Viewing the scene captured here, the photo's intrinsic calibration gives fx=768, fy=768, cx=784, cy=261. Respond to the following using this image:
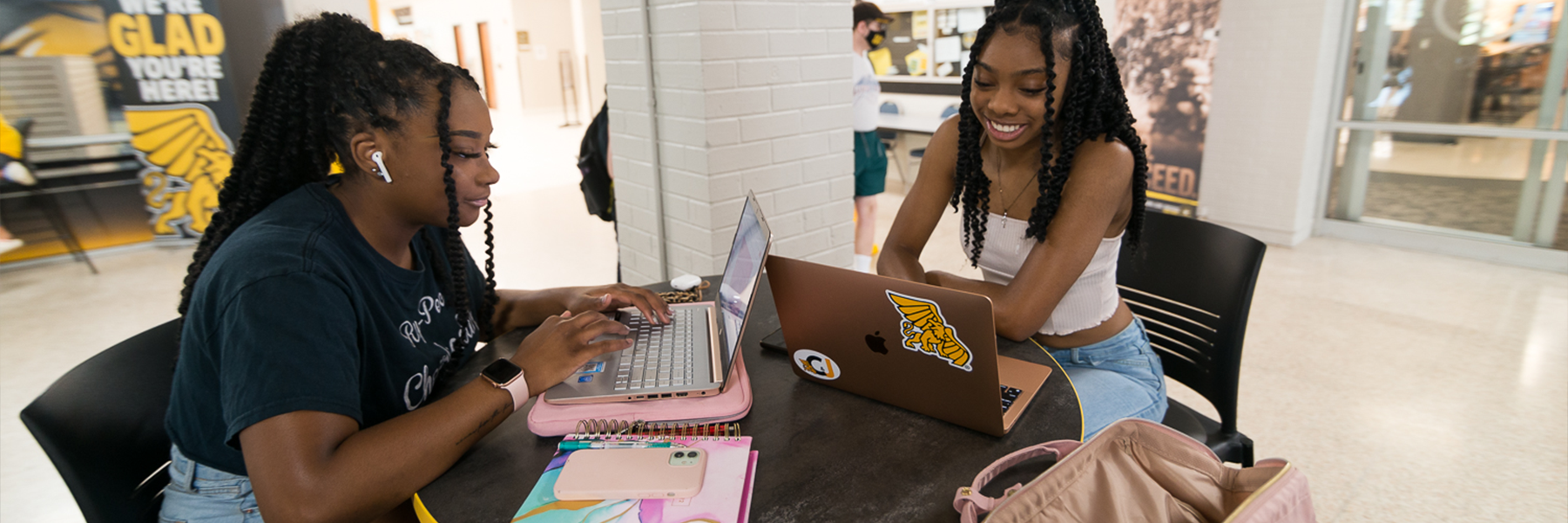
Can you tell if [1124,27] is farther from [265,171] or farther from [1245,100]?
[265,171]

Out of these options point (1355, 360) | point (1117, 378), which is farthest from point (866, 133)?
point (1117, 378)

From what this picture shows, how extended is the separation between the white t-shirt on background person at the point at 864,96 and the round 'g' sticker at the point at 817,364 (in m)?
3.04

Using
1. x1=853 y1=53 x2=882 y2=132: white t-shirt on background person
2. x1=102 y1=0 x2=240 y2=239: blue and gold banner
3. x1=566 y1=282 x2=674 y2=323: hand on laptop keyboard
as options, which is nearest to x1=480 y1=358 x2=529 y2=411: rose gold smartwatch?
x1=566 y1=282 x2=674 y2=323: hand on laptop keyboard

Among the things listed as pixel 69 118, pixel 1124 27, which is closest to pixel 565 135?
pixel 69 118

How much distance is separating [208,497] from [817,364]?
0.91 metres

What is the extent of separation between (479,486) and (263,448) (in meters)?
0.24

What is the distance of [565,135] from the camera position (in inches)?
424

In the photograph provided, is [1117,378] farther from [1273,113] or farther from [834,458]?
[1273,113]

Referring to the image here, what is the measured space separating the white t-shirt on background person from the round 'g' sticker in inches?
120

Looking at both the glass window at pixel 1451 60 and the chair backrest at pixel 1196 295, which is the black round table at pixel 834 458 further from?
the glass window at pixel 1451 60

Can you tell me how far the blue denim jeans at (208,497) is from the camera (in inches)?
43.7

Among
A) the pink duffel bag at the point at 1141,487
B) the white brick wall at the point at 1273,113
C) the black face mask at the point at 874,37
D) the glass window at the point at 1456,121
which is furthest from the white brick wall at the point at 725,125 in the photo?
the glass window at the point at 1456,121

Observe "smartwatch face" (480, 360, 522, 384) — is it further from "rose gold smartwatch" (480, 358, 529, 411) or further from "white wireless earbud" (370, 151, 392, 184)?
"white wireless earbud" (370, 151, 392, 184)

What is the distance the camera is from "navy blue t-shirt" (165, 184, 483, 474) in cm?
91
